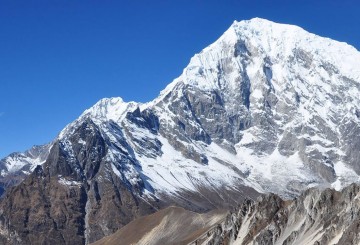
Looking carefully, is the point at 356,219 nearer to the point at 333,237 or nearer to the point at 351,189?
the point at 333,237

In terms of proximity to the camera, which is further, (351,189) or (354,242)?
(351,189)

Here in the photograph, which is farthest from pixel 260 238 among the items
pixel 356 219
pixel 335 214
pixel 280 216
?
pixel 356 219

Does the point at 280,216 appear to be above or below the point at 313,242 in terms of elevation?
above

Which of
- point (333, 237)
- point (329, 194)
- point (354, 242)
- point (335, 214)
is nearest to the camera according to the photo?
point (354, 242)

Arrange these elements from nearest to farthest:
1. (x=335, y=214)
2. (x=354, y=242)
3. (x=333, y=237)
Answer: (x=354, y=242) → (x=333, y=237) → (x=335, y=214)

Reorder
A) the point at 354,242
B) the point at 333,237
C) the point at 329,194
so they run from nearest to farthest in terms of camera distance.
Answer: the point at 354,242, the point at 333,237, the point at 329,194

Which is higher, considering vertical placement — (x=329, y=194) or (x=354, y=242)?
(x=329, y=194)

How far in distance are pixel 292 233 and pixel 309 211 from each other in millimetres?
9193

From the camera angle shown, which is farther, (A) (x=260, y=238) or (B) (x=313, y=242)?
(A) (x=260, y=238)

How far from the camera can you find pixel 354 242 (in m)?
148

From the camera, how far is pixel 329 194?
190 metres

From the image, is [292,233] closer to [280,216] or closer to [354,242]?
[280,216]

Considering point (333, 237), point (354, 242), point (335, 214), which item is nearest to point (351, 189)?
point (335, 214)

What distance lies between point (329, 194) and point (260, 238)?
20.5 metres
